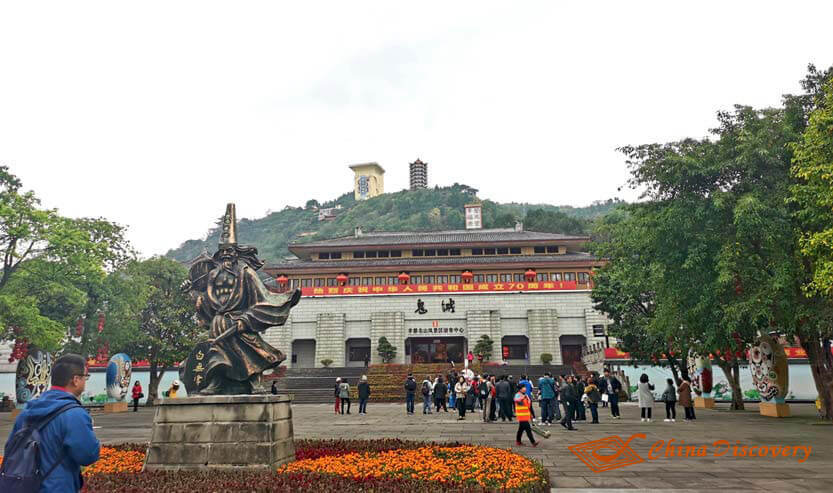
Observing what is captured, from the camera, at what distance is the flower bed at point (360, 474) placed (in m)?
5.91

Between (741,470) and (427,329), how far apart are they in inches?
1324

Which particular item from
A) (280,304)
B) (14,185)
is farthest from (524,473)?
(14,185)

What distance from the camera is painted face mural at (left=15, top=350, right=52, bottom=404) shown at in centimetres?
2069

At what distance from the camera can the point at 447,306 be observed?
41188mm

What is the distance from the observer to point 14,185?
19.8 m

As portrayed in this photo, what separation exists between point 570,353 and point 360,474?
3679 centimetres

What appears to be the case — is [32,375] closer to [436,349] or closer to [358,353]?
[358,353]

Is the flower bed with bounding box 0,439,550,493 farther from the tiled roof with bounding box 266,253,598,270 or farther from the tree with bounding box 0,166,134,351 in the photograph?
the tiled roof with bounding box 266,253,598,270

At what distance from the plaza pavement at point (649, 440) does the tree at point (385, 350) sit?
63.4ft

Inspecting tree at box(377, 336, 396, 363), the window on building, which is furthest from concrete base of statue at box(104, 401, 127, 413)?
the window on building

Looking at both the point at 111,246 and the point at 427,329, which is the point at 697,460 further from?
the point at 427,329

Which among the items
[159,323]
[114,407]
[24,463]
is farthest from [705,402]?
[114,407]

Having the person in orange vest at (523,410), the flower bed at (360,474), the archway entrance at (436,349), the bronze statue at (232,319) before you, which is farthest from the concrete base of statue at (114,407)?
the person in orange vest at (523,410)

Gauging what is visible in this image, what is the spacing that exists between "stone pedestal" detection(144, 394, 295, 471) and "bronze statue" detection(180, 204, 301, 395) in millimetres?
659
